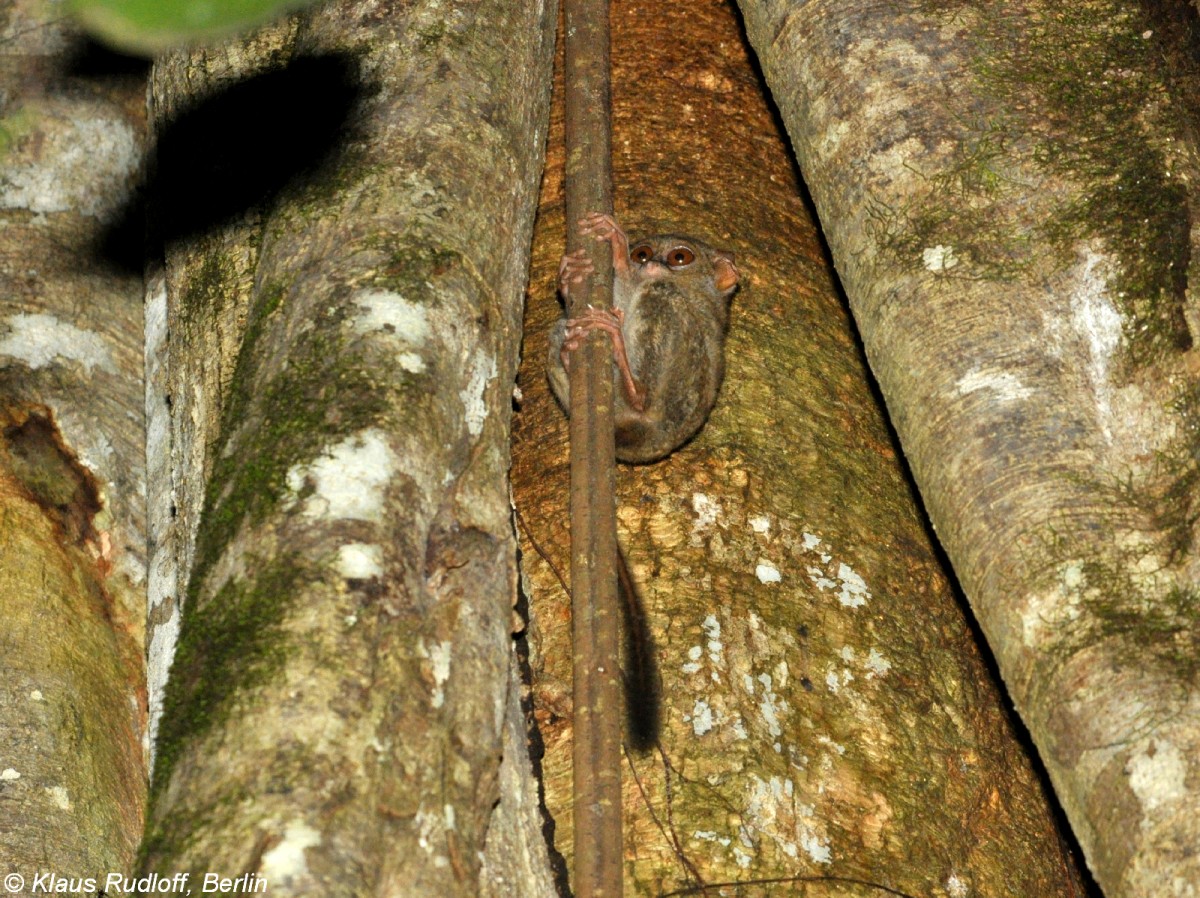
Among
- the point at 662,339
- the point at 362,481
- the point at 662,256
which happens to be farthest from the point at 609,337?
the point at 662,339

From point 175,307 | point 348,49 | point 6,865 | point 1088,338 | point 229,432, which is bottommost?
point 6,865

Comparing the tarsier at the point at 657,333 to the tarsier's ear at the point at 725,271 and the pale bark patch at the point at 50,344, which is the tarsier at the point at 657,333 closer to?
the tarsier's ear at the point at 725,271

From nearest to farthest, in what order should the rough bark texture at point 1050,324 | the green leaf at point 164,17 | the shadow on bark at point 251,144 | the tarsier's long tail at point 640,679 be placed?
the green leaf at point 164,17 < the rough bark texture at point 1050,324 < the shadow on bark at point 251,144 < the tarsier's long tail at point 640,679

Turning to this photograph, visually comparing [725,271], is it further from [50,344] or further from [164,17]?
[164,17]

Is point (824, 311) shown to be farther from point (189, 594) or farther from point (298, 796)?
point (298, 796)

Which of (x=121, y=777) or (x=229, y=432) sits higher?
(x=229, y=432)

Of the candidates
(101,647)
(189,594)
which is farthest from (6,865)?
(189,594)

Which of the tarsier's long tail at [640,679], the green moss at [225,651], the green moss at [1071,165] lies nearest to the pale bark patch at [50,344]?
the tarsier's long tail at [640,679]

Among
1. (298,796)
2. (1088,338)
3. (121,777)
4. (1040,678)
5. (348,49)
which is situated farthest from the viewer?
(121,777)
